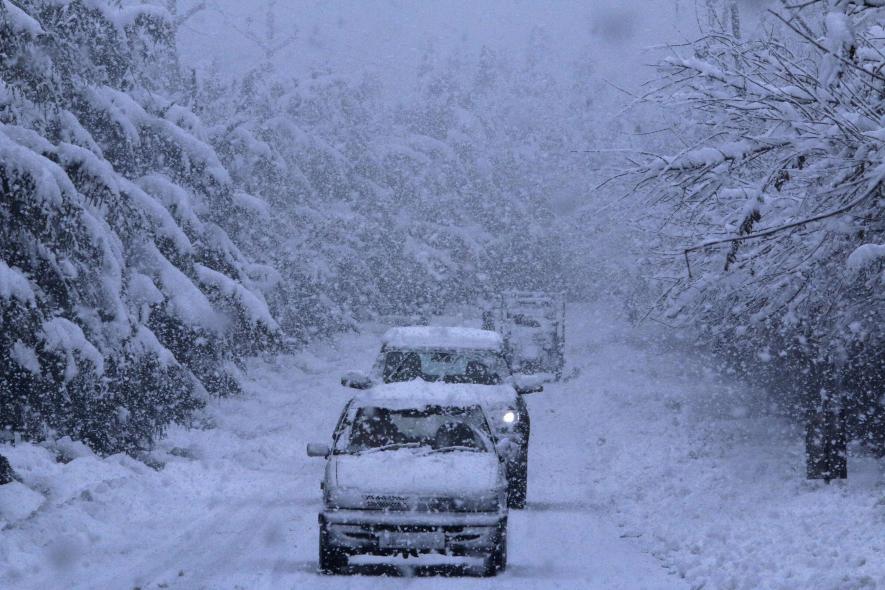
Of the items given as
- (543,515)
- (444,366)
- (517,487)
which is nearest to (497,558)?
(543,515)

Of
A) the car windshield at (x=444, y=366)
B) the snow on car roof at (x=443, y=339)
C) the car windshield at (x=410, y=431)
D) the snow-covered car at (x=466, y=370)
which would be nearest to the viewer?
the car windshield at (x=410, y=431)

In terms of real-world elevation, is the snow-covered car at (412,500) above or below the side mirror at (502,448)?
below

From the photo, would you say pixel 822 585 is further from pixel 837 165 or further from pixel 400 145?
pixel 400 145

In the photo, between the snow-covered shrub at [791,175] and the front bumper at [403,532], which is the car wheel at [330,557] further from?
the snow-covered shrub at [791,175]

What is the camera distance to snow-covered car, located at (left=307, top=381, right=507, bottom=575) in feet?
27.8

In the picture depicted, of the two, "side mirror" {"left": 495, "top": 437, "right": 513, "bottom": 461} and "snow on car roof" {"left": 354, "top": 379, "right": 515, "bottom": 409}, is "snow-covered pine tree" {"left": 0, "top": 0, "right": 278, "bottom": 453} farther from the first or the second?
"side mirror" {"left": 495, "top": 437, "right": 513, "bottom": 461}

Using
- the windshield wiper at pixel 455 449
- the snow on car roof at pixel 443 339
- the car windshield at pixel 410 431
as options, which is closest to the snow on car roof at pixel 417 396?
the car windshield at pixel 410 431

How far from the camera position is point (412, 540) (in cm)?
845

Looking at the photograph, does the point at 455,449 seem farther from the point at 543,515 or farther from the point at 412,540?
the point at 543,515

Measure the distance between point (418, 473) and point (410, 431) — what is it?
107 centimetres

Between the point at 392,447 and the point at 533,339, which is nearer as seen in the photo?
the point at 392,447

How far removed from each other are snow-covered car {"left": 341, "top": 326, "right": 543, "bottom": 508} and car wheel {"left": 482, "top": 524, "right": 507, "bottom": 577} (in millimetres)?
3304

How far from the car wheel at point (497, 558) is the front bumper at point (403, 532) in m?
0.08

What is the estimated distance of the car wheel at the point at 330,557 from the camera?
851cm
